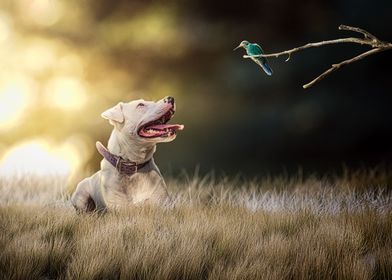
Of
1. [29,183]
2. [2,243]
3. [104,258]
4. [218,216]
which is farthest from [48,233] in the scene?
[29,183]

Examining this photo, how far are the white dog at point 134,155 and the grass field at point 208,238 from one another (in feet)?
0.52

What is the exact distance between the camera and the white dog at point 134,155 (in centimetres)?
362

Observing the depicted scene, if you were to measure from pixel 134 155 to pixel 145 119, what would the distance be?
178mm

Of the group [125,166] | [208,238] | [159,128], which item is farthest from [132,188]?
[208,238]

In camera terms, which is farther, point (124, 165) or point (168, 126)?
point (124, 165)

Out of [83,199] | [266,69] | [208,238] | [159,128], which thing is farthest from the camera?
[83,199]

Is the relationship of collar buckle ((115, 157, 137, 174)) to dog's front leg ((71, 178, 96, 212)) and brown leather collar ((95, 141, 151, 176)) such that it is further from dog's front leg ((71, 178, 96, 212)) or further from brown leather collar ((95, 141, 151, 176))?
dog's front leg ((71, 178, 96, 212))

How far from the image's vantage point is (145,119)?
3643 mm

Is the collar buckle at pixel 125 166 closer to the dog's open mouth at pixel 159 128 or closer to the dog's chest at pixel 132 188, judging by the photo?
the dog's chest at pixel 132 188

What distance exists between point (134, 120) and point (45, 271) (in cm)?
108

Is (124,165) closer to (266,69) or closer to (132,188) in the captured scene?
(132,188)

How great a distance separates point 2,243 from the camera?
9.65 ft

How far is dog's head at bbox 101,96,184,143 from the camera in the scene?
360 cm

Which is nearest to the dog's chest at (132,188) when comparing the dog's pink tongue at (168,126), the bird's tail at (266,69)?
the dog's pink tongue at (168,126)
